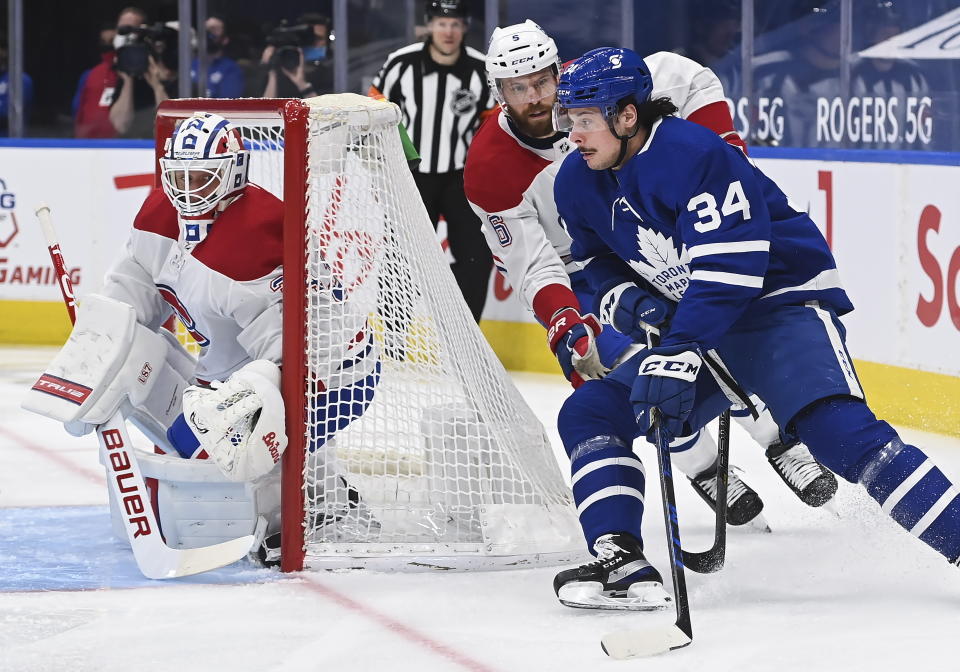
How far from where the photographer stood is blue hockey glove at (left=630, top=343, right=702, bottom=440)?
2.50m

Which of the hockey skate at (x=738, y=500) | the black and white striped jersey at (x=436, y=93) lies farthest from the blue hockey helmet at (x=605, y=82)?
the black and white striped jersey at (x=436, y=93)

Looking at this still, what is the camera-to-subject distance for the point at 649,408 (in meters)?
2.57

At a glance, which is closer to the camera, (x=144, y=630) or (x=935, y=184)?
(x=144, y=630)

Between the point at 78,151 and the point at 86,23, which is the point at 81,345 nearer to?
the point at 78,151

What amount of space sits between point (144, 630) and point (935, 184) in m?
2.70

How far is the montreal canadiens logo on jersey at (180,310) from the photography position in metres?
3.14

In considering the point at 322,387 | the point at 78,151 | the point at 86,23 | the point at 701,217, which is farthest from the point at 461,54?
the point at 701,217

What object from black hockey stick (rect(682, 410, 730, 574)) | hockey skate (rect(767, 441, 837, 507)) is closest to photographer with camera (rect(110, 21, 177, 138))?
hockey skate (rect(767, 441, 837, 507))

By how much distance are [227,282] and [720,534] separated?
101 centimetres

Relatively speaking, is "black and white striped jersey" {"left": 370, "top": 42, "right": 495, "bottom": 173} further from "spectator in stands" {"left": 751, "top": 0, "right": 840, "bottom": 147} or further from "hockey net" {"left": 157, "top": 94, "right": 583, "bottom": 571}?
"hockey net" {"left": 157, "top": 94, "right": 583, "bottom": 571}

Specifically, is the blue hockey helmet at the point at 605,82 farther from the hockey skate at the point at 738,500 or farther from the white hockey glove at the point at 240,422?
the hockey skate at the point at 738,500

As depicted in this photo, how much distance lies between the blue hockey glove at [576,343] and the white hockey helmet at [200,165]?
69 cm

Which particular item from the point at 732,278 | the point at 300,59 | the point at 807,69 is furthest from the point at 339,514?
the point at 300,59

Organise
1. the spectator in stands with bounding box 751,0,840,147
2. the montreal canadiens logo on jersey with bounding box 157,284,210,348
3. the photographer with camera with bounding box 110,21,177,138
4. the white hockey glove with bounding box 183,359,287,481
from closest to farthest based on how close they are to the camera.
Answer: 1. the white hockey glove with bounding box 183,359,287,481
2. the montreal canadiens logo on jersey with bounding box 157,284,210,348
3. the spectator in stands with bounding box 751,0,840,147
4. the photographer with camera with bounding box 110,21,177,138
